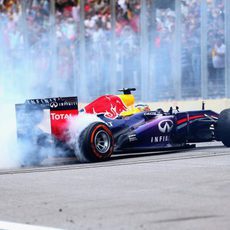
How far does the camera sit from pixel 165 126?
552 inches

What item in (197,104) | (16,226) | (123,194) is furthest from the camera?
(197,104)

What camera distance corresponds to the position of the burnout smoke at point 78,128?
41.3ft

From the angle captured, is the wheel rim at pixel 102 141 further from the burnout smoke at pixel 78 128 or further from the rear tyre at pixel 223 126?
the rear tyre at pixel 223 126

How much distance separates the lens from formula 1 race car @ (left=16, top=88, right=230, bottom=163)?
12.7 metres

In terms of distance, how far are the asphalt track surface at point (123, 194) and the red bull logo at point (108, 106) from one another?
189 cm

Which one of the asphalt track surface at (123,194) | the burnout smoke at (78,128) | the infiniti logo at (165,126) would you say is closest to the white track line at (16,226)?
the asphalt track surface at (123,194)

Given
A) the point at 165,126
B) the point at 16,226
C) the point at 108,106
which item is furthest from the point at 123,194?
the point at 108,106

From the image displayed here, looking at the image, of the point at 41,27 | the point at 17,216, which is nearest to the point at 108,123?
the point at 17,216

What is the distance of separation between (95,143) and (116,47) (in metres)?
15.1

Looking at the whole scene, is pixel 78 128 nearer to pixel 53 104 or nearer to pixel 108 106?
pixel 53 104

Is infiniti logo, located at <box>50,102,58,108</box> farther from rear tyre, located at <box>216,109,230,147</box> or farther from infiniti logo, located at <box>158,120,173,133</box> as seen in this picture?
rear tyre, located at <box>216,109,230,147</box>

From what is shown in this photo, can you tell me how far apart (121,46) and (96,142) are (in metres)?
14.7

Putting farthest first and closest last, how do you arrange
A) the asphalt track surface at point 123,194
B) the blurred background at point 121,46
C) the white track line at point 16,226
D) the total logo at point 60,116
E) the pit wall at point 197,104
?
the blurred background at point 121,46 < the pit wall at point 197,104 < the total logo at point 60,116 < the asphalt track surface at point 123,194 < the white track line at point 16,226

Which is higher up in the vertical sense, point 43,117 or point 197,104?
point 43,117
